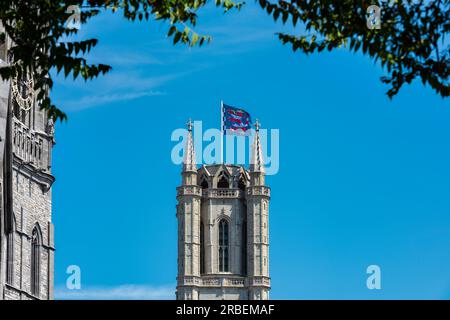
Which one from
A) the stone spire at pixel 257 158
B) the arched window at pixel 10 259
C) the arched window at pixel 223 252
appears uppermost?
the stone spire at pixel 257 158

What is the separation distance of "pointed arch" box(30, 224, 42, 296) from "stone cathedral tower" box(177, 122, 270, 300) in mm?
97780

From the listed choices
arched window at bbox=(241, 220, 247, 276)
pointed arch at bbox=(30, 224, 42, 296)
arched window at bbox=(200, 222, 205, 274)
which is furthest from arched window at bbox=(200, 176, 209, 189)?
pointed arch at bbox=(30, 224, 42, 296)

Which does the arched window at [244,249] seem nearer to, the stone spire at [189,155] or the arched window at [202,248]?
the arched window at [202,248]

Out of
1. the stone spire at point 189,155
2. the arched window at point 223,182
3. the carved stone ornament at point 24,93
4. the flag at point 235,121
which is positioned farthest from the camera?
the arched window at point 223,182

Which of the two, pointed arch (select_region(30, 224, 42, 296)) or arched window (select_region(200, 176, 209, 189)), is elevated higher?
arched window (select_region(200, 176, 209, 189))

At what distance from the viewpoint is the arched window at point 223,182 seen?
594 feet

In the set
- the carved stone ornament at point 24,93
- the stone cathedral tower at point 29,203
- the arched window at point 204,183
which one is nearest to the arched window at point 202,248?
the arched window at point 204,183

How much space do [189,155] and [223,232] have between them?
33.7 ft

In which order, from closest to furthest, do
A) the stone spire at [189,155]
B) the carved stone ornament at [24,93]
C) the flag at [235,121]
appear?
the carved stone ornament at [24,93] → the flag at [235,121] → the stone spire at [189,155]

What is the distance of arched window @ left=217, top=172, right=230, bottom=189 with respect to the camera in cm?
18112

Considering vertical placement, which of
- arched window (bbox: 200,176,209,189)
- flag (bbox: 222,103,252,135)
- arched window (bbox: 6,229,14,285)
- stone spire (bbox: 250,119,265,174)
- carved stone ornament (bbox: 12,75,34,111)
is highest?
flag (bbox: 222,103,252,135)

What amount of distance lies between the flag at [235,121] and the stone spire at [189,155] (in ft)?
15.8

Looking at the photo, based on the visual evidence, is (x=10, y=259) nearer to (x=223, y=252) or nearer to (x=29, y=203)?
(x=29, y=203)

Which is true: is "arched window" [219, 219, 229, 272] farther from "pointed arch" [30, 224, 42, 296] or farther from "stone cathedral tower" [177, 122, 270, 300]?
"pointed arch" [30, 224, 42, 296]
